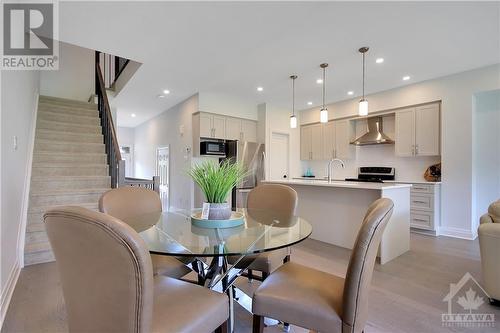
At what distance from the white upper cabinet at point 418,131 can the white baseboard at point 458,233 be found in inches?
50.8

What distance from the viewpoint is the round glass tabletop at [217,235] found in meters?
1.28

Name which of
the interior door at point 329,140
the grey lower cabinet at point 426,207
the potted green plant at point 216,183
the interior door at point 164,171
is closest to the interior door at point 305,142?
the interior door at point 329,140

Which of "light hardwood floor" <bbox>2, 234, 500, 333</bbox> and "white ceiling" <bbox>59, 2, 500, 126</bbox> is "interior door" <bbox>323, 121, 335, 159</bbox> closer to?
"white ceiling" <bbox>59, 2, 500, 126</bbox>

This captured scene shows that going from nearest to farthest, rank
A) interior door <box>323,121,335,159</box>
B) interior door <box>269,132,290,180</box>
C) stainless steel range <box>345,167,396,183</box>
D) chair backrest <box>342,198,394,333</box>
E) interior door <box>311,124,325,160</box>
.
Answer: chair backrest <box>342,198,394,333</box> → stainless steel range <box>345,167,396,183</box> → interior door <box>323,121,335,159</box> → interior door <box>269,132,290,180</box> → interior door <box>311,124,325,160</box>

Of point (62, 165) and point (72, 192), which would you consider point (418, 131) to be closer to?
point (72, 192)

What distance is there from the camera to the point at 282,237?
4.93 feet

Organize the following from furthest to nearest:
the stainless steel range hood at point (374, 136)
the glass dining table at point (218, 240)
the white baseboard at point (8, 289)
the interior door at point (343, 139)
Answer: the interior door at point (343, 139), the stainless steel range hood at point (374, 136), the white baseboard at point (8, 289), the glass dining table at point (218, 240)

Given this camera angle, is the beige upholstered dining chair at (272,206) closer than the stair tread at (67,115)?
Yes

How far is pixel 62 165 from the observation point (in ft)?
12.2

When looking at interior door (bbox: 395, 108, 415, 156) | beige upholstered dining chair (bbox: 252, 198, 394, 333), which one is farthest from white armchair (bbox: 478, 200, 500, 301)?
interior door (bbox: 395, 108, 415, 156)

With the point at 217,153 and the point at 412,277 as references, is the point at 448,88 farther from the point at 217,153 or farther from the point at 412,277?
the point at 217,153

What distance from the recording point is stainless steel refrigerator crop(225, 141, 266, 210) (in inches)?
206

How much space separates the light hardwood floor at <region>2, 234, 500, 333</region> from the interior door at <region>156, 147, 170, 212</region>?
11.5 feet

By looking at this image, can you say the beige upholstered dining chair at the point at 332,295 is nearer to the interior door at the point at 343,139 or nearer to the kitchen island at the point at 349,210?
the kitchen island at the point at 349,210
